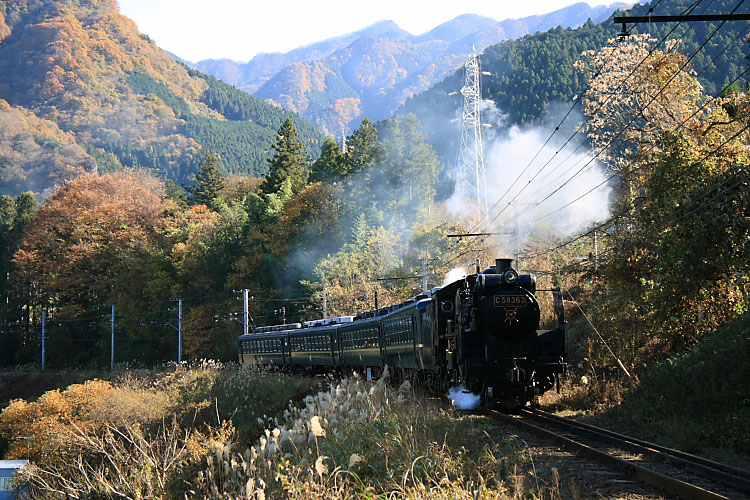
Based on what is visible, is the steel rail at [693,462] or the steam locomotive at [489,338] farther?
the steam locomotive at [489,338]

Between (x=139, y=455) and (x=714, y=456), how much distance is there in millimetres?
8739

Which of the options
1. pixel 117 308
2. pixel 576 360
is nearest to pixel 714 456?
pixel 576 360

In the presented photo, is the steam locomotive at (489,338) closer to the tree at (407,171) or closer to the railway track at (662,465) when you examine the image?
the railway track at (662,465)

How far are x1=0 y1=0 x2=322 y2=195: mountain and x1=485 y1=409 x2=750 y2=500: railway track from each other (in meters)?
139

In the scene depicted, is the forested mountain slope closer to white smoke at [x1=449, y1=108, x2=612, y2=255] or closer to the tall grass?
white smoke at [x1=449, y1=108, x2=612, y2=255]

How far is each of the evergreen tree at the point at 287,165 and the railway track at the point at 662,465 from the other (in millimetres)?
70937

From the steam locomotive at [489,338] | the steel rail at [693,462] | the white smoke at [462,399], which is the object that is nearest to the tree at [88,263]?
the steam locomotive at [489,338]

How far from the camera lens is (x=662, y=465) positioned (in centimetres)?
1021

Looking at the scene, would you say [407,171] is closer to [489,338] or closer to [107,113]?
[489,338]

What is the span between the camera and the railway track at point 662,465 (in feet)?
→ 27.9

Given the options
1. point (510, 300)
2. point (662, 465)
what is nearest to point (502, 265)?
point (510, 300)

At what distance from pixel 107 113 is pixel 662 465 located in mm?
174931

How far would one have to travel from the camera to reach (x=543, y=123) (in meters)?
79.9

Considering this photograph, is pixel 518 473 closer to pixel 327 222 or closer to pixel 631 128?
pixel 631 128
